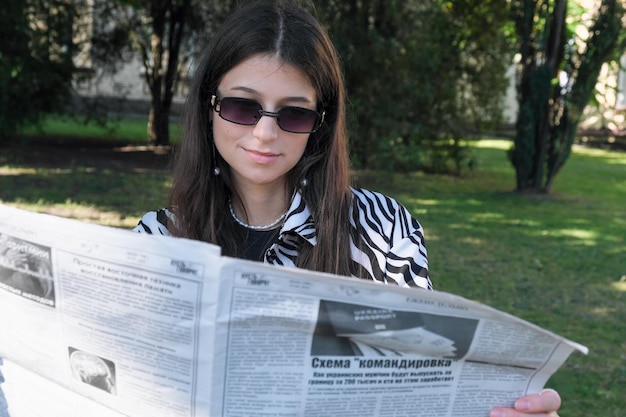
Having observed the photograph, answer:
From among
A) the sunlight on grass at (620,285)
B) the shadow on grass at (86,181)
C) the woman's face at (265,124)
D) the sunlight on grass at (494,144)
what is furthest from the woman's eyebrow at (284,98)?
the sunlight on grass at (494,144)

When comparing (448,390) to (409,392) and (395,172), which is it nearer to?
(409,392)

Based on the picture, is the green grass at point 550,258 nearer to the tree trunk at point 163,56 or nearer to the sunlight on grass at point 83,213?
the sunlight on grass at point 83,213

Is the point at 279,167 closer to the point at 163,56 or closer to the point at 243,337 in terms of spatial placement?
the point at 243,337

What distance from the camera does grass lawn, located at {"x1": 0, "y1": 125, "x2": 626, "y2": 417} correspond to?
16.4 ft

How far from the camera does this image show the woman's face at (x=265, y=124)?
1778 millimetres

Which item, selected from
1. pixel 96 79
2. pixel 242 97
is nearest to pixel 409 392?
pixel 242 97

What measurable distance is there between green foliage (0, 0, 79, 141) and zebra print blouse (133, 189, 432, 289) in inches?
354

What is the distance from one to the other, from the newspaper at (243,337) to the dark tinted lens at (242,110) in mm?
543

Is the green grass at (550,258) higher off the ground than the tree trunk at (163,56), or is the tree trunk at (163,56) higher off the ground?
the tree trunk at (163,56)

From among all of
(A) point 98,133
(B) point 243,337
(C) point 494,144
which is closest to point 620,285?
(B) point 243,337

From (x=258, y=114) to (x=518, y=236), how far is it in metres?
7.13

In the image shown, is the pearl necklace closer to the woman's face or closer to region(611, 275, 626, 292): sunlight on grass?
the woman's face

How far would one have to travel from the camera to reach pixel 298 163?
6.54ft

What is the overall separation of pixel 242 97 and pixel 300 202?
304 millimetres
